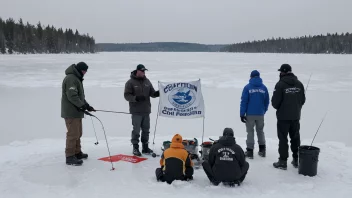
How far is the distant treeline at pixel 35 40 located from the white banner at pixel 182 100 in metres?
71.2

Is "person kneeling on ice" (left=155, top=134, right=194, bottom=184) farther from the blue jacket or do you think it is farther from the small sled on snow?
the blue jacket

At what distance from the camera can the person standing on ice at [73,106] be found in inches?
203

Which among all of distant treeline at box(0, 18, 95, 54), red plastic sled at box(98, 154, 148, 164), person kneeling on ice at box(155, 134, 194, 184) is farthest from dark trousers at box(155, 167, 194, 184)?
distant treeline at box(0, 18, 95, 54)

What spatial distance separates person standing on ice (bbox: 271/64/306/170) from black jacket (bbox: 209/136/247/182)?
1215 millimetres

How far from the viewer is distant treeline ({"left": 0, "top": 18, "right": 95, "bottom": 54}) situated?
69938 millimetres

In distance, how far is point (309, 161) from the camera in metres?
4.86

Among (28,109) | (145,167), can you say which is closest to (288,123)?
(145,167)

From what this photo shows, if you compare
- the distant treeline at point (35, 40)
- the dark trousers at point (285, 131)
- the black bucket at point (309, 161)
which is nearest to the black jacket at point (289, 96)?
the dark trousers at point (285, 131)

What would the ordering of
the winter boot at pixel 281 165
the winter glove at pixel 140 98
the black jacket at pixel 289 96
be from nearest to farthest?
the black jacket at pixel 289 96
the winter boot at pixel 281 165
the winter glove at pixel 140 98

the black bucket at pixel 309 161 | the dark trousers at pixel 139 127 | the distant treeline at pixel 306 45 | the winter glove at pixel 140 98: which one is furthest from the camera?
the distant treeline at pixel 306 45

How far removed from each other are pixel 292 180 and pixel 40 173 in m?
4.03

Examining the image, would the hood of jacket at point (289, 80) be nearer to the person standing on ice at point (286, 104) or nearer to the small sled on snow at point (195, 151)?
the person standing on ice at point (286, 104)

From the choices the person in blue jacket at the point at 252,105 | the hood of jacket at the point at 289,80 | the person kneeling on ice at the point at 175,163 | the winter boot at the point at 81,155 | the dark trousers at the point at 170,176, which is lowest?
the winter boot at the point at 81,155

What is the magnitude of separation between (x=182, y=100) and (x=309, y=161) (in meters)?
2.69
